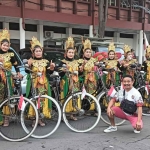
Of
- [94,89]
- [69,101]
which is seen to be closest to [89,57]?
[94,89]

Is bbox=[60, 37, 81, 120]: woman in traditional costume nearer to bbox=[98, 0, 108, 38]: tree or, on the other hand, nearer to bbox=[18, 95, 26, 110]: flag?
bbox=[18, 95, 26, 110]: flag

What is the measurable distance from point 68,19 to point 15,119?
506 inches

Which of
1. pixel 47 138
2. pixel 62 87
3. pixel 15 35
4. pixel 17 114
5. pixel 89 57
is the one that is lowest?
pixel 47 138

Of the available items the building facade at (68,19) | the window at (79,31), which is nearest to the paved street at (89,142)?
the building facade at (68,19)

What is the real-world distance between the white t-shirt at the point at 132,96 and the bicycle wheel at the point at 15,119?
164cm

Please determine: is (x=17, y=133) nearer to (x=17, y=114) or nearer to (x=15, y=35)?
(x=17, y=114)

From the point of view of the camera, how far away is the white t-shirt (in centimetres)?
547

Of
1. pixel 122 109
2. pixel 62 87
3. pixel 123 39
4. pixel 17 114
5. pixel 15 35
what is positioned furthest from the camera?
pixel 123 39

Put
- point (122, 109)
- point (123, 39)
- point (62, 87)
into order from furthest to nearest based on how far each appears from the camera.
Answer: point (123, 39)
point (62, 87)
point (122, 109)

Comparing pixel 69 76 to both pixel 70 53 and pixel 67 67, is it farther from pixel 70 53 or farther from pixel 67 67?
pixel 70 53

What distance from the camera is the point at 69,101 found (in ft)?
18.6

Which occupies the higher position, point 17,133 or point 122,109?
point 122,109

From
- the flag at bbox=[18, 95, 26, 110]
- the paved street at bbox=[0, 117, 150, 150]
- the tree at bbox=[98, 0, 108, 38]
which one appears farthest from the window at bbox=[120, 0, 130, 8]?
the flag at bbox=[18, 95, 26, 110]

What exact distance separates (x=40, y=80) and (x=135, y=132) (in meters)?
2.02
